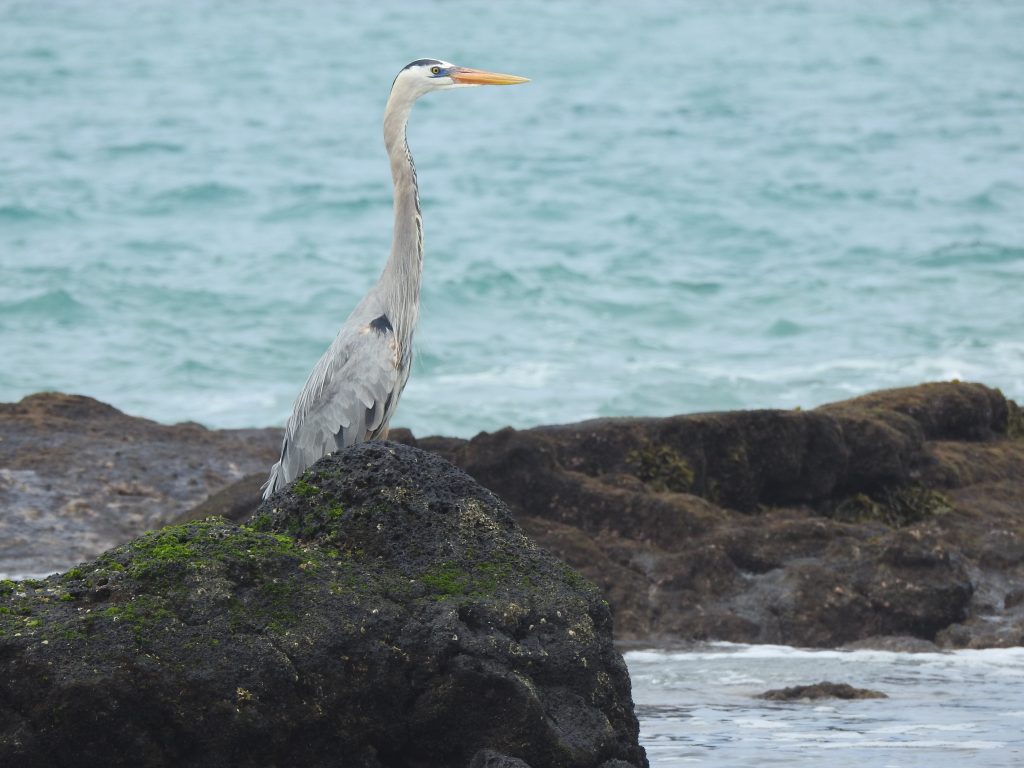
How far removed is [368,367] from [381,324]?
26 centimetres

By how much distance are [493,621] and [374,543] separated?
446 mm

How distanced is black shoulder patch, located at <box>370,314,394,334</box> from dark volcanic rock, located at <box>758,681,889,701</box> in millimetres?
2299

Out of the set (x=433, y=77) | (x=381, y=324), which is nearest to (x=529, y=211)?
(x=433, y=77)

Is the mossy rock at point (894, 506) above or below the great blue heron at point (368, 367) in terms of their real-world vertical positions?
below

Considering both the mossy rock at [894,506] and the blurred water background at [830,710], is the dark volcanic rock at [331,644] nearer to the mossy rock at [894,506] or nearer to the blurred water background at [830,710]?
the blurred water background at [830,710]

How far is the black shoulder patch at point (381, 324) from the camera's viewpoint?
6922 mm

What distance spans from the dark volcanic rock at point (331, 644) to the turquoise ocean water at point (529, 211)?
33.2ft

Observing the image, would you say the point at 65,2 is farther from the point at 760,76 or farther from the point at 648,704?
the point at 648,704

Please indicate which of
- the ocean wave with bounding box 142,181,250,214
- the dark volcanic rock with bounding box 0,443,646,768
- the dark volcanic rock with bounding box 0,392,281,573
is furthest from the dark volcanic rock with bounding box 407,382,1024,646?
the ocean wave with bounding box 142,181,250,214

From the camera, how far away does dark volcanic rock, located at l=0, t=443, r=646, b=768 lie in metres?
3.74

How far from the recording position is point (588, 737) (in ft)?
13.7

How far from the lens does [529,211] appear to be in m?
23.5

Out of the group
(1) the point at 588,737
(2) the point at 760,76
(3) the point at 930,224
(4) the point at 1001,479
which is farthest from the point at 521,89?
(1) the point at 588,737

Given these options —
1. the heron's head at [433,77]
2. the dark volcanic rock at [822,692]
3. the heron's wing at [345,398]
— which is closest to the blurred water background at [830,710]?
the dark volcanic rock at [822,692]
